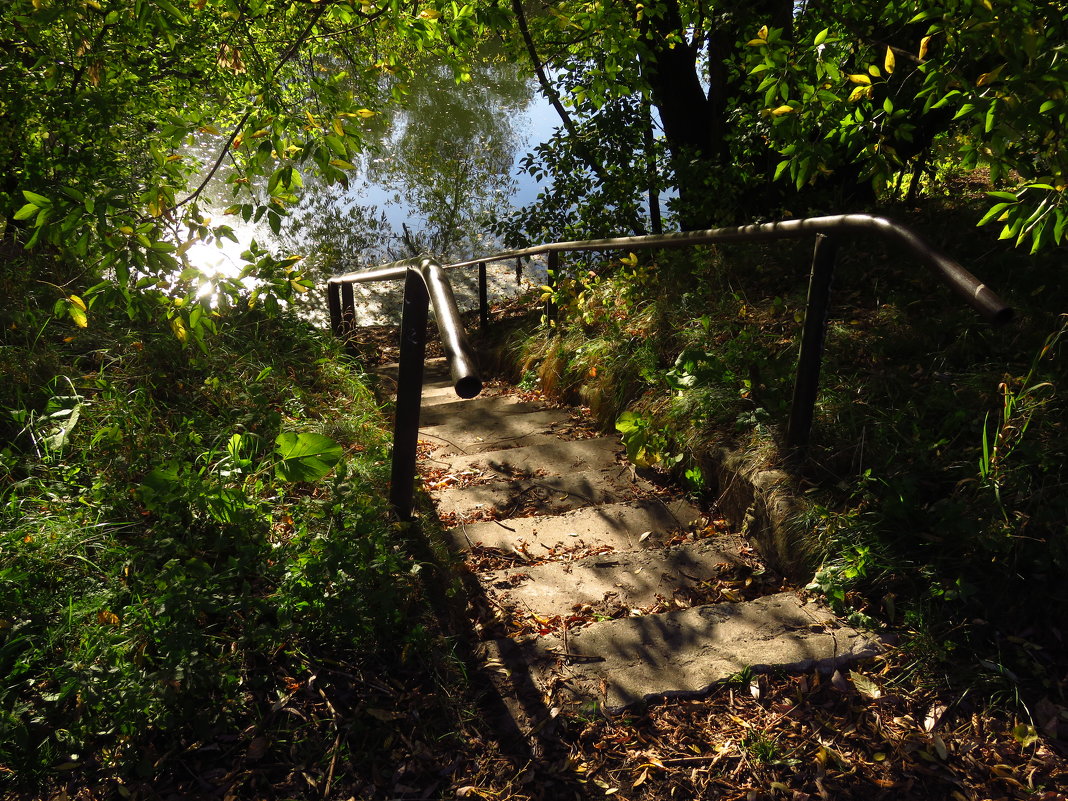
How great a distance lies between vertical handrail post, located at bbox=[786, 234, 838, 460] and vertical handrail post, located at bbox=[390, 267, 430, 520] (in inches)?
53.9

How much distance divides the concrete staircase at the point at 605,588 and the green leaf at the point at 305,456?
735 millimetres

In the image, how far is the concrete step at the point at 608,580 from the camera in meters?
2.57

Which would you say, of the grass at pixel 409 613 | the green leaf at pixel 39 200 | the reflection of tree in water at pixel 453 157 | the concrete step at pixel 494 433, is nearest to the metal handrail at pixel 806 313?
the grass at pixel 409 613

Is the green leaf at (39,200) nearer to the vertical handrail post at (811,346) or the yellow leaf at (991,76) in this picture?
the vertical handrail post at (811,346)

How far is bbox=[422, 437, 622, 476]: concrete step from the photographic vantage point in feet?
12.6

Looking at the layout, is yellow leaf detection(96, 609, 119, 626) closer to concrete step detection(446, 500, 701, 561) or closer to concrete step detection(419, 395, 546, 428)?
concrete step detection(446, 500, 701, 561)

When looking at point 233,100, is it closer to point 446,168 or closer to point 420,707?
point 446,168

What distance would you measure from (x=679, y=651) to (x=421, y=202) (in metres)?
13.0

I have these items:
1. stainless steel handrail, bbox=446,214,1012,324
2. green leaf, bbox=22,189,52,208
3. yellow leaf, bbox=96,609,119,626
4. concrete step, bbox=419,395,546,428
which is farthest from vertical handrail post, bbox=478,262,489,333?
yellow leaf, bbox=96,609,119,626

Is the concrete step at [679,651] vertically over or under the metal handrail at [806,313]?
under

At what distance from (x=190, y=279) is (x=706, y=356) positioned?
230cm

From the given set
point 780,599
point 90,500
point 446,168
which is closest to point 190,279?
point 90,500

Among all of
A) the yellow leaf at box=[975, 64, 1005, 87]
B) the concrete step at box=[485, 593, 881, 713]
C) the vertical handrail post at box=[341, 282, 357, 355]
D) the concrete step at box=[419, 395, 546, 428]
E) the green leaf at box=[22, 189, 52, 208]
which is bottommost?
the concrete step at box=[485, 593, 881, 713]

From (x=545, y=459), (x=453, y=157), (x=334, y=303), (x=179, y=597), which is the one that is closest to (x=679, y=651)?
(x=179, y=597)
